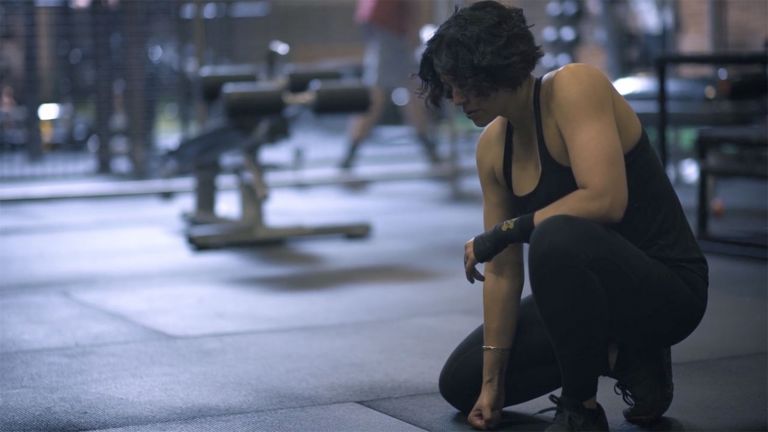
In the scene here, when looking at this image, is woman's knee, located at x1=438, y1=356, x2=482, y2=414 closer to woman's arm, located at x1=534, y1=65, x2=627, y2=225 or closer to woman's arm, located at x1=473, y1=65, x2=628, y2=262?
woman's arm, located at x1=473, y1=65, x2=628, y2=262

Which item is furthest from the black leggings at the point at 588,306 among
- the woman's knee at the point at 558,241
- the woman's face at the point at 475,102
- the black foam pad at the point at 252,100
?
the black foam pad at the point at 252,100

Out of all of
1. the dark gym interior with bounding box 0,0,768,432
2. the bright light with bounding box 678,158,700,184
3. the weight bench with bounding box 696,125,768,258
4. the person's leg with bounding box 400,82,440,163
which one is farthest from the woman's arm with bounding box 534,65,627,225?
the person's leg with bounding box 400,82,440,163

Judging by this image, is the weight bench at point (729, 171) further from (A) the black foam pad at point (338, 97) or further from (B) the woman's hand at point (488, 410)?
(B) the woman's hand at point (488, 410)

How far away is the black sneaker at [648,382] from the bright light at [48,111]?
18.3ft

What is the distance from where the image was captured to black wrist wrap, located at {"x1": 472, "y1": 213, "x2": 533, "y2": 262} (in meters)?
2.31

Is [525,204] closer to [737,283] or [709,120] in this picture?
[737,283]

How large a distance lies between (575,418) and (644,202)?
0.46 m

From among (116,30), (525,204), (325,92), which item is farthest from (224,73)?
(525,204)

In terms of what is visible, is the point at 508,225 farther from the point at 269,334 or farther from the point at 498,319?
the point at 269,334

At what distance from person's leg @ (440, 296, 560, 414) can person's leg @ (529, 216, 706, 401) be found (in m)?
0.18

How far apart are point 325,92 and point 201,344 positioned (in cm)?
210

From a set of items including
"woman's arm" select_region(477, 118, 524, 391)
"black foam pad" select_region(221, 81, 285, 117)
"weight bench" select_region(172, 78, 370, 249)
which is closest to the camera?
"woman's arm" select_region(477, 118, 524, 391)

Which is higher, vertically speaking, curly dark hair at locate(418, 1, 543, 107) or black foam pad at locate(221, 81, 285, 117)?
curly dark hair at locate(418, 1, 543, 107)

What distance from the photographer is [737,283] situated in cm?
422
